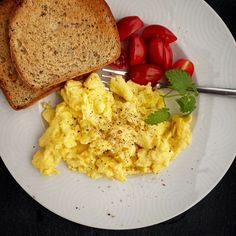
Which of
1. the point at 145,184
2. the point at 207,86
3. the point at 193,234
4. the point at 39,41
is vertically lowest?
the point at 193,234

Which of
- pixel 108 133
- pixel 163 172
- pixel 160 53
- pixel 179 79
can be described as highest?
pixel 160 53

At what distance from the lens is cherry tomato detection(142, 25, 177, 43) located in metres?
2.57

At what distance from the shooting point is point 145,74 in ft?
8.59

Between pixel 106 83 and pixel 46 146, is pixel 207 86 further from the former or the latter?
pixel 46 146

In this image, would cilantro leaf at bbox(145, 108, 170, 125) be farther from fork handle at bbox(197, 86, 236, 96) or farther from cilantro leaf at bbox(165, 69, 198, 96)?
fork handle at bbox(197, 86, 236, 96)

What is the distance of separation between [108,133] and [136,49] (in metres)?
0.53

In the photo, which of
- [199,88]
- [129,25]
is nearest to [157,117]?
[199,88]

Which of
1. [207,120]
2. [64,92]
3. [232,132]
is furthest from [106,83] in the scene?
[232,132]

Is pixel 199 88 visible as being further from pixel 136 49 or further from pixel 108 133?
pixel 108 133

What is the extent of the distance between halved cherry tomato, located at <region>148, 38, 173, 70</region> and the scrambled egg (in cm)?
18

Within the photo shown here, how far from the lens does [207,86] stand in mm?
2641

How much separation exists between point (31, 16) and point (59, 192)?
1050mm

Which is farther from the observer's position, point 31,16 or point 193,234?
point 193,234

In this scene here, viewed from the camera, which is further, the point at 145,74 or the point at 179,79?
the point at 145,74
